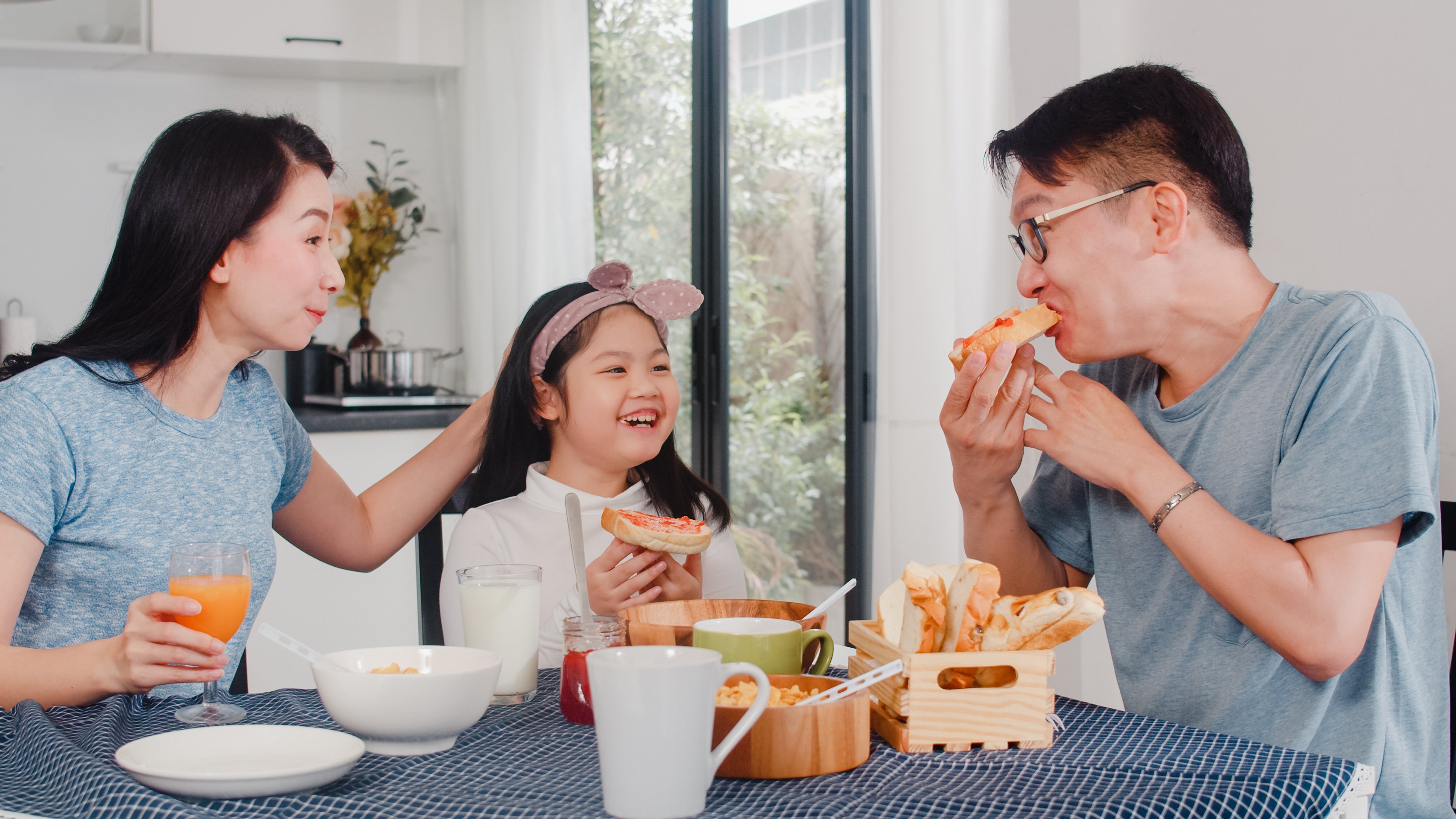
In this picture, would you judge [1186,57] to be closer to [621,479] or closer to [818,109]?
[621,479]

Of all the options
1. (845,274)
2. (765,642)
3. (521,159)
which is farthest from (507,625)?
(521,159)

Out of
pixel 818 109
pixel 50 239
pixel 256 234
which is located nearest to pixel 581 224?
Result: pixel 818 109

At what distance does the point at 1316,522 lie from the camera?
1.11 meters

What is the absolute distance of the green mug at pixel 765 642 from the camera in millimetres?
1026

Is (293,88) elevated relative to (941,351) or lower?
elevated

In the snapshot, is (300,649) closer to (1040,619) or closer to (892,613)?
(892,613)

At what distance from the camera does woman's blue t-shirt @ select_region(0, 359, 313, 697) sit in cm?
124

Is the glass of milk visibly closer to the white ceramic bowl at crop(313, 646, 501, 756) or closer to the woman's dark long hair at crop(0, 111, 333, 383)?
the white ceramic bowl at crop(313, 646, 501, 756)

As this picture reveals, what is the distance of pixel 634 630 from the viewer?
109 cm

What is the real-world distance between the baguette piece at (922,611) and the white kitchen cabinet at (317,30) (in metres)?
3.33

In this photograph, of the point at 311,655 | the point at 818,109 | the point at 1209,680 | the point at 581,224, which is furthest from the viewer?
the point at 581,224

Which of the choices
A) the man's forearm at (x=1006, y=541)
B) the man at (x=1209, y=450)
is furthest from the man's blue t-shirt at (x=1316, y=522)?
the man's forearm at (x=1006, y=541)

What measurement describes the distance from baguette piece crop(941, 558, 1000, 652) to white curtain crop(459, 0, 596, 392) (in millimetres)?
2781

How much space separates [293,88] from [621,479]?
281cm
